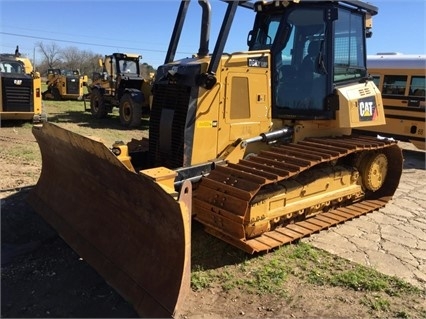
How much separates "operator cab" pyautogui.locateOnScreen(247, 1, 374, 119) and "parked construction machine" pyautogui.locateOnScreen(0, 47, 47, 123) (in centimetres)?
859

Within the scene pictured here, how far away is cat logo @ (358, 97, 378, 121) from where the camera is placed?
5.85m

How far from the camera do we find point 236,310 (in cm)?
345

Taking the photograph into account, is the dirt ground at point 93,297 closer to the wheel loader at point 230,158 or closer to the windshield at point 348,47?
the wheel loader at point 230,158

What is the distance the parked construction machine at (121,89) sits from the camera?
14.1 meters

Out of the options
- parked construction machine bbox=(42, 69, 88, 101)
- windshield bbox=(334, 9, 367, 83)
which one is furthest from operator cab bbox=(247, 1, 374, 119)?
parked construction machine bbox=(42, 69, 88, 101)

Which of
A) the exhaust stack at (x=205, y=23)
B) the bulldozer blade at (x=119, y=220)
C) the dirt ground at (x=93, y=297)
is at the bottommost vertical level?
the dirt ground at (x=93, y=297)

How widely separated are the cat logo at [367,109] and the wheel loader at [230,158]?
33 mm

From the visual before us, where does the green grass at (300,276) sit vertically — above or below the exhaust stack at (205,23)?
below

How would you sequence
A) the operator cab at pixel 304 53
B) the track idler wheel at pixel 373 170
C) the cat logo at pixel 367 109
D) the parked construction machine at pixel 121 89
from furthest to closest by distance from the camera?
the parked construction machine at pixel 121 89
the track idler wheel at pixel 373 170
the cat logo at pixel 367 109
the operator cab at pixel 304 53

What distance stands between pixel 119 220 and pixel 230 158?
1476mm

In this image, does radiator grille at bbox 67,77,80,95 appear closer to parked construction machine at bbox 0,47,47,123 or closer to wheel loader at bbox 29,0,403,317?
parked construction machine at bbox 0,47,47,123

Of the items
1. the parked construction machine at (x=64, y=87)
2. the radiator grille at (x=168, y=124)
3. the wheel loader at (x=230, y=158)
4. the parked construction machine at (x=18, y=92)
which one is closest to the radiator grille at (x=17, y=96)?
the parked construction machine at (x=18, y=92)

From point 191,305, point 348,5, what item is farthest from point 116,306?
point 348,5

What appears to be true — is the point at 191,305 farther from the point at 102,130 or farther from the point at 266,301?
the point at 102,130
